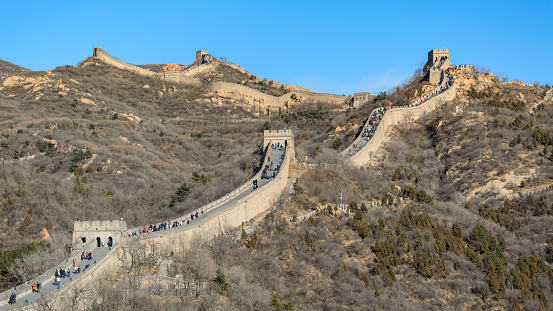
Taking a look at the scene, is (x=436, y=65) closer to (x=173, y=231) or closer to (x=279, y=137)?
(x=279, y=137)

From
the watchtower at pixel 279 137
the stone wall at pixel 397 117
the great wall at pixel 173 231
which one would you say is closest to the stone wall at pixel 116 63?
the stone wall at pixel 397 117

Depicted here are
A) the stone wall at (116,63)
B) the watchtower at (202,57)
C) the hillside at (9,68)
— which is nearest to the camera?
the stone wall at (116,63)

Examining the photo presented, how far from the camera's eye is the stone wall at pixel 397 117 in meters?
62.9

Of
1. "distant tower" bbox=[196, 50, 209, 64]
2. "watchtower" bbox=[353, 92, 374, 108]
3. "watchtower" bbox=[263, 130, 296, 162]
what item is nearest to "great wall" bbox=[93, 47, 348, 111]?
"watchtower" bbox=[353, 92, 374, 108]

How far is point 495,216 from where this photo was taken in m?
52.8

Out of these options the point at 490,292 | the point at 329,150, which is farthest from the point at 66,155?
the point at 490,292

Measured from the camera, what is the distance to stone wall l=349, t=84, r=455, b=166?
206ft

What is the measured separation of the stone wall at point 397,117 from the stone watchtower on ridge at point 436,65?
3.37m

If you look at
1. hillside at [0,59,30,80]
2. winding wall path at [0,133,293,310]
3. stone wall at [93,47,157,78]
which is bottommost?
winding wall path at [0,133,293,310]

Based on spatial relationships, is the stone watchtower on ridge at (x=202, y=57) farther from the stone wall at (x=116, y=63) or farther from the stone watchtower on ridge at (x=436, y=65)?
the stone watchtower on ridge at (x=436, y=65)

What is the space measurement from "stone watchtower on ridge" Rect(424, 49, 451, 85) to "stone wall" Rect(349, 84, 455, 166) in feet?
11.1

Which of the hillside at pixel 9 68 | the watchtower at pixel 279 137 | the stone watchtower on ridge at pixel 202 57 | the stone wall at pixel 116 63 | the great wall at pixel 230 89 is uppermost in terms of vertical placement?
the hillside at pixel 9 68

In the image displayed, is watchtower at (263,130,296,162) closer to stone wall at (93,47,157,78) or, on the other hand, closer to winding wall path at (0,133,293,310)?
winding wall path at (0,133,293,310)

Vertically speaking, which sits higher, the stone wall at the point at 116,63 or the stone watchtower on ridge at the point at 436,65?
the stone wall at the point at 116,63
